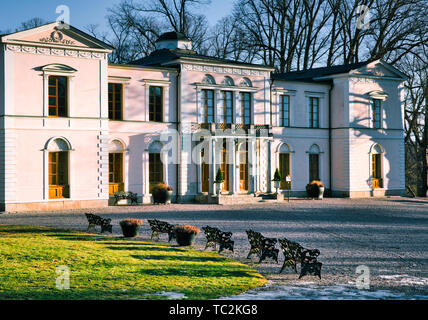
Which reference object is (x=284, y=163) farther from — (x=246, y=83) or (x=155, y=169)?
(x=155, y=169)

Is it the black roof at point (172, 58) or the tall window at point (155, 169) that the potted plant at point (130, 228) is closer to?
the tall window at point (155, 169)

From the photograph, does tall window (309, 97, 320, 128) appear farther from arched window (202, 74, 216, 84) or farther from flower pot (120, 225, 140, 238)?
flower pot (120, 225, 140, 238)

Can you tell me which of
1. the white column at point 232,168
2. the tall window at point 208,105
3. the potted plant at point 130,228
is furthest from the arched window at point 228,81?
the potted plant at point 130,228

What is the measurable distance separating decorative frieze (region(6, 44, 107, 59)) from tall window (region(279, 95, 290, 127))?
12.5m

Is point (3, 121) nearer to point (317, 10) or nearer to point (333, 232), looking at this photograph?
point (333, 232)

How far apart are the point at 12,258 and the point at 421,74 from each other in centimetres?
3794

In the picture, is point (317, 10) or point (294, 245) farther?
point (317, 10)

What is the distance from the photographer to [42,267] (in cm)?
1352

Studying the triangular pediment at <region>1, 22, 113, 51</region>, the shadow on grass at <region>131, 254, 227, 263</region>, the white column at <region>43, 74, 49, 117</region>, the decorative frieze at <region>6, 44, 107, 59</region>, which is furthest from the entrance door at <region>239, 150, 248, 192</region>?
the shadow on grass at <region>131, 254, 227, 263</region>

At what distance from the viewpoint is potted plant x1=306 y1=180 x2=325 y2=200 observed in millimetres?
35812

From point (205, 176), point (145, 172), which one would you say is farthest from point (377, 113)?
point (145, 172)

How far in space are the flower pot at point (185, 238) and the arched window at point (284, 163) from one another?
2022 centimetres

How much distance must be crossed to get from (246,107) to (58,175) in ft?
40.4

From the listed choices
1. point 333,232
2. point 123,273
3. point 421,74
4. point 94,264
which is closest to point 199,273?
point 123,273
